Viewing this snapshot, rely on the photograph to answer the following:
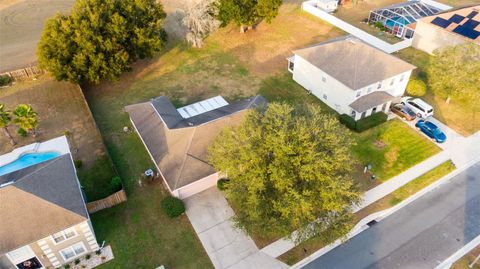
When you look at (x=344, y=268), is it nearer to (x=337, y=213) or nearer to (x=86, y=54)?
(x=337, y=213)

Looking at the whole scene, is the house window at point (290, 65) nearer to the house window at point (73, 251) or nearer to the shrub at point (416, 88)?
the shrub at point (416, 88)

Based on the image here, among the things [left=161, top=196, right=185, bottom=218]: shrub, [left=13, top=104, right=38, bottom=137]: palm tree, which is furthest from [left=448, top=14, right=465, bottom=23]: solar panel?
[left=13, top=104, right=38, bottom=137]: palm tree

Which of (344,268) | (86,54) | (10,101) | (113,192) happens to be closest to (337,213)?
(344,268)

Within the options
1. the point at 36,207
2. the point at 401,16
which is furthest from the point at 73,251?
the point at 401,16

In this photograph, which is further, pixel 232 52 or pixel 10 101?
pixel 232 52

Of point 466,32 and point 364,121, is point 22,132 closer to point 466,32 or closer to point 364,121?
point 364,121

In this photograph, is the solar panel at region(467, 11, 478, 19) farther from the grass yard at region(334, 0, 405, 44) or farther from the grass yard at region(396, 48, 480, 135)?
the grass yard at region(396, 48, 480, 135)

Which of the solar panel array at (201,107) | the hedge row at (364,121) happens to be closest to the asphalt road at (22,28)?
the solar panel array at (201,107)
